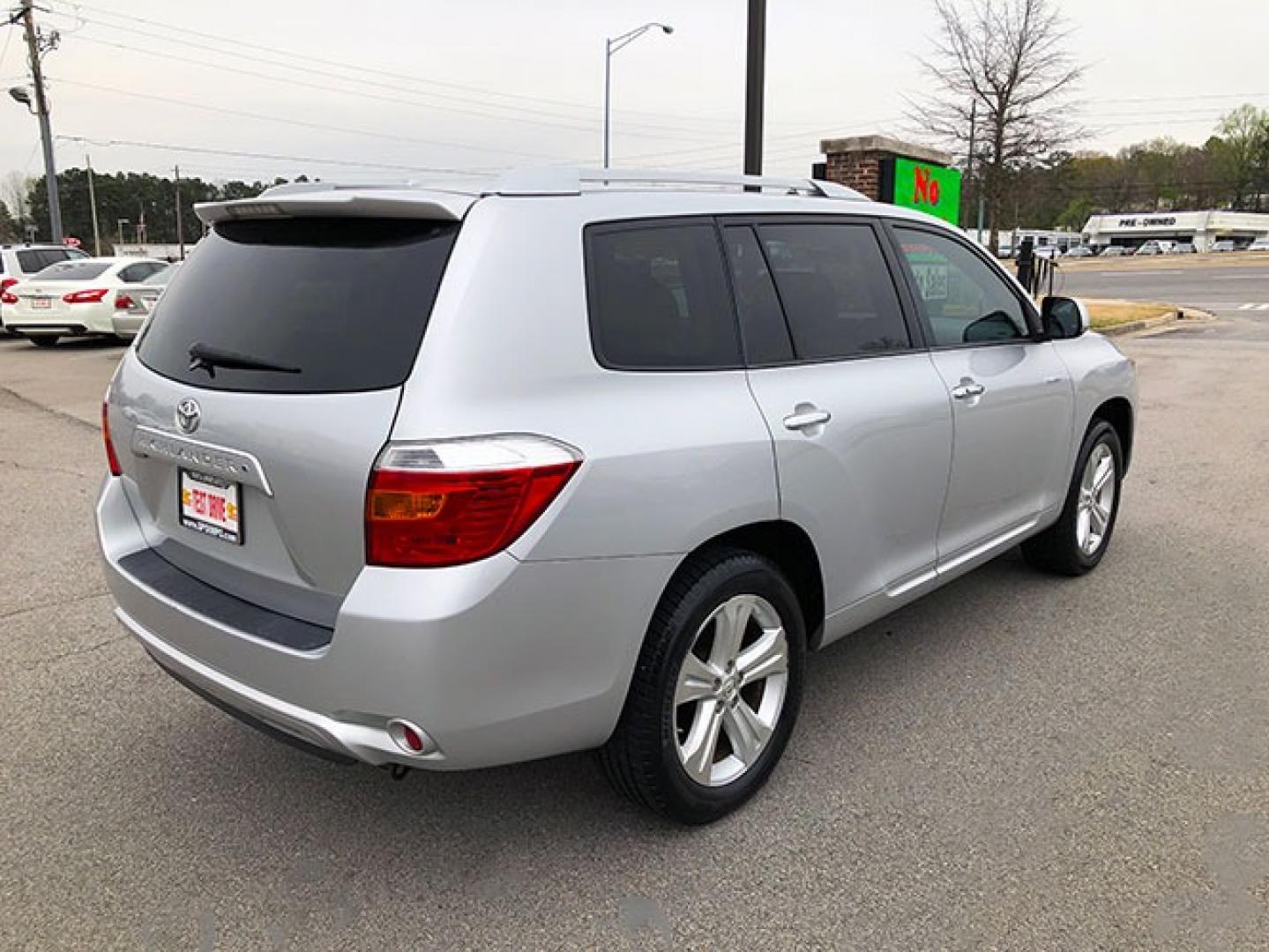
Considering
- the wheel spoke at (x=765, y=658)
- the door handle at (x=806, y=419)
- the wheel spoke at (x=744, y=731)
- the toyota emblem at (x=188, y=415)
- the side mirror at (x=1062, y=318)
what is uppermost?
the side mirror at (x=1062, y=318)

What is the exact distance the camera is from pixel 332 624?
7.69ft

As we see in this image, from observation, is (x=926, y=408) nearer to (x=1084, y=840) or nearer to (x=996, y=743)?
(x=996, y=743)

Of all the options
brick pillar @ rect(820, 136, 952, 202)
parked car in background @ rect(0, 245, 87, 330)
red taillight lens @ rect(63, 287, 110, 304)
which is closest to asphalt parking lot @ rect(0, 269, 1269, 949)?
brick pillar @ rect(820, 136, 952, 202)

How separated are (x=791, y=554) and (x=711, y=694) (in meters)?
0.52

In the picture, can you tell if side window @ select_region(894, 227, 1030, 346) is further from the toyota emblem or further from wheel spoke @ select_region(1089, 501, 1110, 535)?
→ the toyota emblem

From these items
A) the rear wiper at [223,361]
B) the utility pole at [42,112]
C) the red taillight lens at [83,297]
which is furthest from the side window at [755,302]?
the utility pole at [42,112]

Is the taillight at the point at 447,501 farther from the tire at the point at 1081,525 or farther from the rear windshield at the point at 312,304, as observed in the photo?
the tire at the point at 1081,525

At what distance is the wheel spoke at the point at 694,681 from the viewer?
8.73ft

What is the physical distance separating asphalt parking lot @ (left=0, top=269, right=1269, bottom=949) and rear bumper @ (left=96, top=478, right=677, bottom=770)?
0.46 meters

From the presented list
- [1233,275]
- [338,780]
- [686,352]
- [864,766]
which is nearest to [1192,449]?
[864,766]

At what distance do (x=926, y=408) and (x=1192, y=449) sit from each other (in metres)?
5.54

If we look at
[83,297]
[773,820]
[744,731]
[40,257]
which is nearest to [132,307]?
[83,297]

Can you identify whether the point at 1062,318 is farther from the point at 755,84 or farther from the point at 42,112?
the point at 42,112

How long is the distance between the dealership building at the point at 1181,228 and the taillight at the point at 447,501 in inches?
4123
